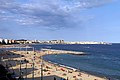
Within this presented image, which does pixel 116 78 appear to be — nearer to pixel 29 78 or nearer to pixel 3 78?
pixel 29 78

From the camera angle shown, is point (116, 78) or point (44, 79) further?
point (116, 78)

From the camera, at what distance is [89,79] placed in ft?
201

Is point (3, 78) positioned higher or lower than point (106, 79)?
higher

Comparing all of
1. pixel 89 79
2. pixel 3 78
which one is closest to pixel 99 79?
pixel 89 79

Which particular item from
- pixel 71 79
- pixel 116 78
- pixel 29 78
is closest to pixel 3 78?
pixel 29 78

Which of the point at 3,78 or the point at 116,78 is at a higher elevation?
the point at 3,78

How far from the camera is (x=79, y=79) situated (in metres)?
59.8

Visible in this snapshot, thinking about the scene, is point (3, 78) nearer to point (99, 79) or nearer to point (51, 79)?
point (51, 79)

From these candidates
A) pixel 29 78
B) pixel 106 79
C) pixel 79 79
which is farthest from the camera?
pixel 106 79

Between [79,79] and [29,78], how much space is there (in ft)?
41.0

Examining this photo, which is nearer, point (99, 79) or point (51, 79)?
point (51, 79)

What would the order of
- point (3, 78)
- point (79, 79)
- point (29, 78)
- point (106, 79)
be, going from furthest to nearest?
point (106, 79)
point (79, 79)
point (29, 78)
point (3, 78)

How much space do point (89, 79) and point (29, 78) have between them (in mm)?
15524

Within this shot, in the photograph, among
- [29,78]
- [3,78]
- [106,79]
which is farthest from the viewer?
[106,79]
